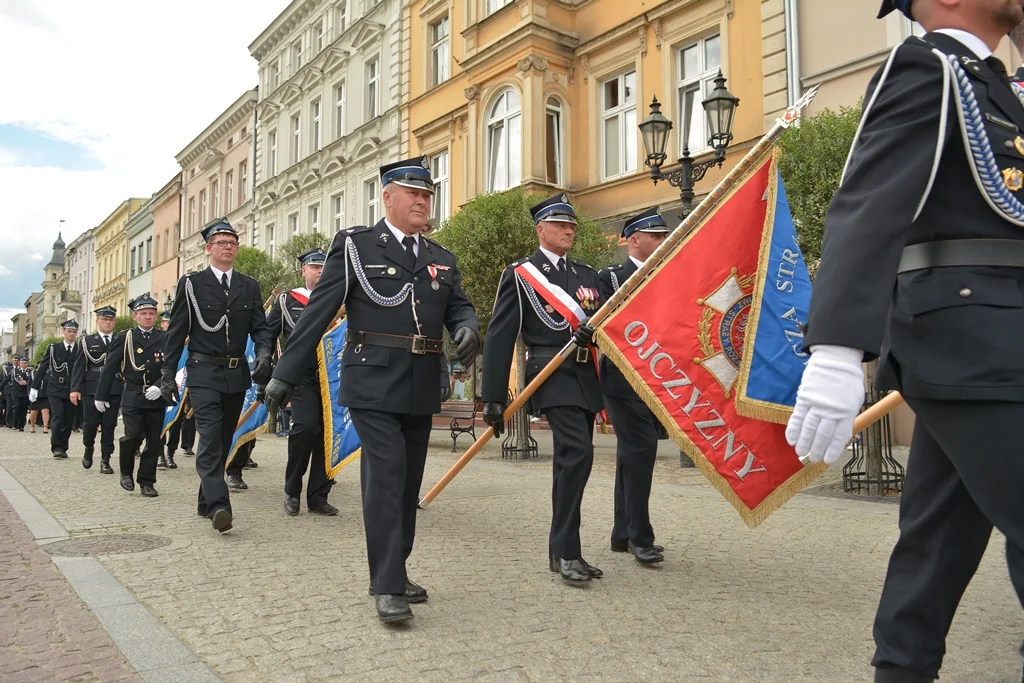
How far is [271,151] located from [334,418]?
1217 inches

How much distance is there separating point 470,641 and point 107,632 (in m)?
1.57

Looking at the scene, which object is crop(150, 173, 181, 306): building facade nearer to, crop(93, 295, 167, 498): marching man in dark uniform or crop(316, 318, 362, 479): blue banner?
crop(93, 295, 167, 498): marching man in dark uniform

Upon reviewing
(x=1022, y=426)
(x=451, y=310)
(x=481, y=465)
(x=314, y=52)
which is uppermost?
(x=314, y=52)

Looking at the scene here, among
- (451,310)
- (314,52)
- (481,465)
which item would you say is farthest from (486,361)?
(314,52)

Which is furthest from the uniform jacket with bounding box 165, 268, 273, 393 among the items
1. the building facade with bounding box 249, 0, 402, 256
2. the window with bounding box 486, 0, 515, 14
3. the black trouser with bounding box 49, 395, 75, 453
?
the building facade with bounding box 249, 0, 402, 256

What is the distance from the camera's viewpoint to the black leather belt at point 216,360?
655 centimetres

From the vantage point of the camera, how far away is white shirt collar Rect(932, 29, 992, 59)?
2088 mm

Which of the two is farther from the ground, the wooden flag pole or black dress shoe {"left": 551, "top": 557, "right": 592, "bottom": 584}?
the wooden flag pole

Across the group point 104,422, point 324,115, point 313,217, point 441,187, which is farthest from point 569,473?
point 313,217

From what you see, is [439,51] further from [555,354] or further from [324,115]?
[555,354]

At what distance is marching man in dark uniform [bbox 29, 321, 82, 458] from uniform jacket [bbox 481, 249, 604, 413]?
35.3ft

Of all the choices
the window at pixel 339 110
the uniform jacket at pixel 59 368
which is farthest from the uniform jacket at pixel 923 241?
the window at pixel 339 110

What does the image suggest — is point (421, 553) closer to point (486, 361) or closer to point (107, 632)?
point (486, 361)

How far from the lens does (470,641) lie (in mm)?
3518
